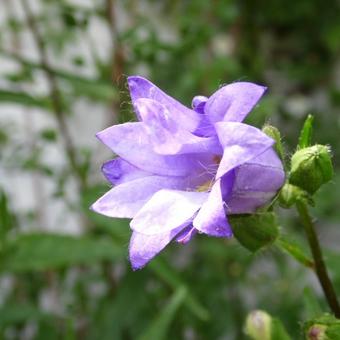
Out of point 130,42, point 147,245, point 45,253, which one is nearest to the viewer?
point 147,245

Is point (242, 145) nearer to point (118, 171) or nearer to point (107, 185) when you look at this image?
point (118, 171)

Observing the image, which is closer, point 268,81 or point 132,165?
point 132,165

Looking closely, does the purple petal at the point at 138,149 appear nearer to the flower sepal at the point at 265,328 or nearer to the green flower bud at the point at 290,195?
the green flower bud at the point at 290,195

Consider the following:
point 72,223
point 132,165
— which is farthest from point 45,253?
point 72,223

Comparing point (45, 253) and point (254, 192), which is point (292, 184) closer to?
point (254, 192)

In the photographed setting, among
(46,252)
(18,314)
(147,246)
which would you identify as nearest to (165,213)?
(147,246)

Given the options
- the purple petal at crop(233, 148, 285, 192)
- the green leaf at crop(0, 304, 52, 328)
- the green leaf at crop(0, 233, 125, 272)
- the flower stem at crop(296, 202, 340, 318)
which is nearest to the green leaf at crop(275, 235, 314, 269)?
the flower stem at crop(296, 202, 340, 318)

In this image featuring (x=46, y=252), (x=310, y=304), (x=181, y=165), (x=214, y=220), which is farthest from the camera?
(x=46, y=252)

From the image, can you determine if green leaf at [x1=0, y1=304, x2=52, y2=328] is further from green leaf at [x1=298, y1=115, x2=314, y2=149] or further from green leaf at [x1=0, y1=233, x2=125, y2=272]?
green leaf at [x1=298, y1=115, x2=314, y2=149]
